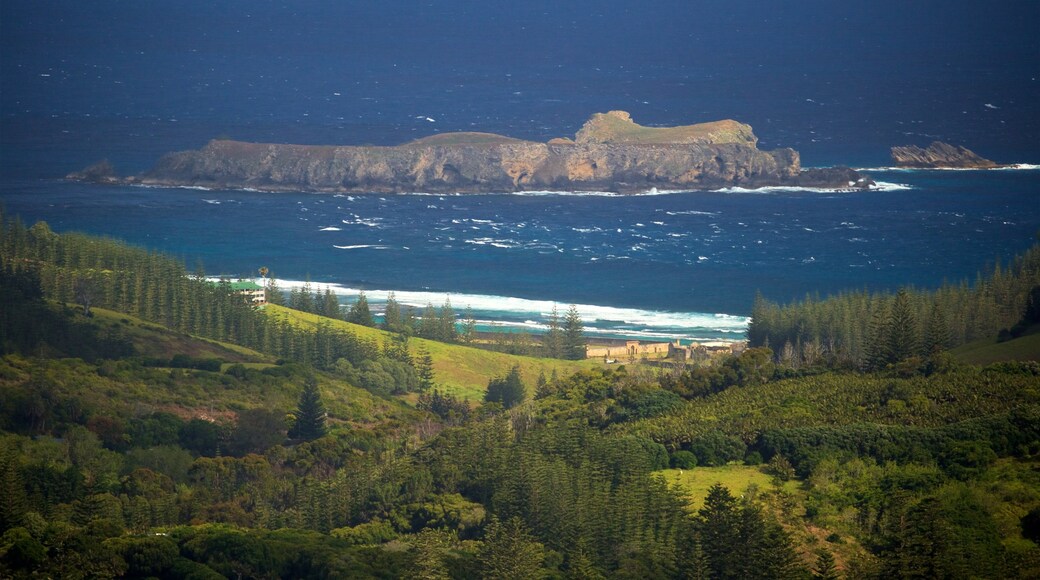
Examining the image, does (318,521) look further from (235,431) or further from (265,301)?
(265,301)

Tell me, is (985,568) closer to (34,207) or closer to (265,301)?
(265,301)

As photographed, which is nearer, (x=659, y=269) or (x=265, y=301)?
(x=265, y=301)

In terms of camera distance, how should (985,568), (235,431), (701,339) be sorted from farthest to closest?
(701,339), (235,431), (985,568)

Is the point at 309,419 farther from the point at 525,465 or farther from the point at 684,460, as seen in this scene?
the point at 684,460

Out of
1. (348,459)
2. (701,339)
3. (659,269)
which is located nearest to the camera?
(348,459)

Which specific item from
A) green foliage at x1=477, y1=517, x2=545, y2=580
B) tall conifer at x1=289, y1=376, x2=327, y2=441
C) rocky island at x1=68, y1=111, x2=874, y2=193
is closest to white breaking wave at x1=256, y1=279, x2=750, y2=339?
tall conifer at x1=289, y1=376, x2=327, y2=441

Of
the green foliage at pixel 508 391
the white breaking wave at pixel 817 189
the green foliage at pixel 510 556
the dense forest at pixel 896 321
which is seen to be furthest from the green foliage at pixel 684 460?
the white breaking wave at pixel 817 189

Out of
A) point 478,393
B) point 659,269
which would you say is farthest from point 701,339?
point 659,269

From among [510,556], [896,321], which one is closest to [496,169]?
[896,321]
